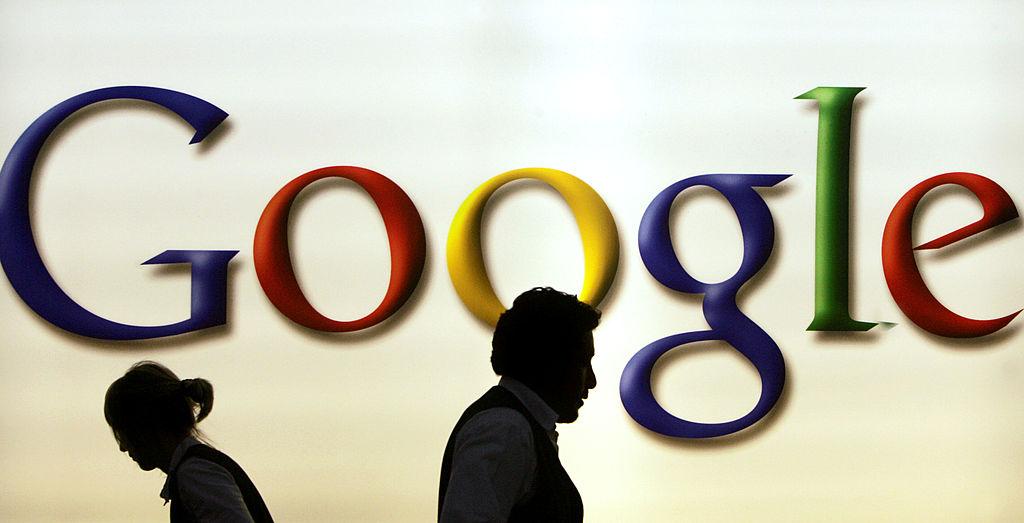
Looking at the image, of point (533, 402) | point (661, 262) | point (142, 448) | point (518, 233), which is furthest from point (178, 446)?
point (661, 262)

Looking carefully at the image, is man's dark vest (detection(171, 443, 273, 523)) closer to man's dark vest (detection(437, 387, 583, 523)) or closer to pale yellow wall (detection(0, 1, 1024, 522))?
man's dark vest (detection(437, 387, 583, 523))

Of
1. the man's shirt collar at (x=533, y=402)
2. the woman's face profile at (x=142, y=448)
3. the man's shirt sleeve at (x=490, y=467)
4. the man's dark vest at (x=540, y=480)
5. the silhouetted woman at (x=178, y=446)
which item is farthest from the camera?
the woman's face profile at (x=142, y=448)

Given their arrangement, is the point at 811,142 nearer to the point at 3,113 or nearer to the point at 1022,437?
the point at 1022,437

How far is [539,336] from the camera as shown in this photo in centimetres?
200

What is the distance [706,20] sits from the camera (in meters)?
3.91

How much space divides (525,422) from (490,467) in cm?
12

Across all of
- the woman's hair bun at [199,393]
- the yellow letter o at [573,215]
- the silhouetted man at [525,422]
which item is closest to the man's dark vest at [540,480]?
the silhouetted man at [525,422]

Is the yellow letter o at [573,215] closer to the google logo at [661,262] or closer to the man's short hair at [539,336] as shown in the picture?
the google logo at [661,262]

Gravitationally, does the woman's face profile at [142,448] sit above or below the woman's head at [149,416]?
below

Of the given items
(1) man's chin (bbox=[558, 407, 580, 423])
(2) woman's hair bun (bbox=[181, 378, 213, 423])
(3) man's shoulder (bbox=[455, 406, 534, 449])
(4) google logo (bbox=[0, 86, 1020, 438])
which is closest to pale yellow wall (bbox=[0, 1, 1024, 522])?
(4) google logo (bbox=[0, 86, 1020, 438])

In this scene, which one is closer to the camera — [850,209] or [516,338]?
[516,338]

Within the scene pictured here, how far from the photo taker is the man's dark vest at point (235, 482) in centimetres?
220

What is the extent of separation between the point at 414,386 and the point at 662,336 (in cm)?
92

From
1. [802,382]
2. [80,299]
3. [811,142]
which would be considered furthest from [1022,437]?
[80,299]
